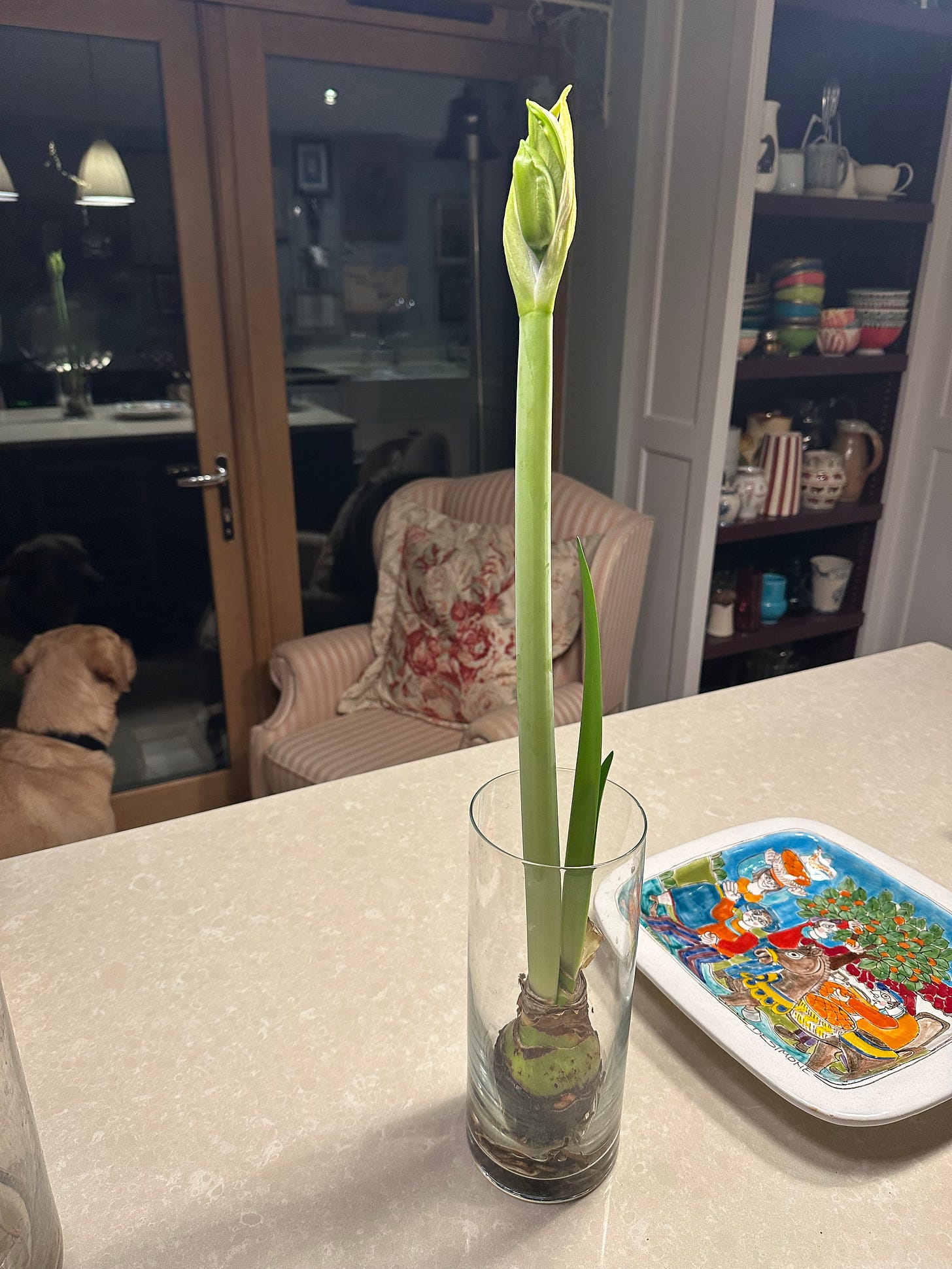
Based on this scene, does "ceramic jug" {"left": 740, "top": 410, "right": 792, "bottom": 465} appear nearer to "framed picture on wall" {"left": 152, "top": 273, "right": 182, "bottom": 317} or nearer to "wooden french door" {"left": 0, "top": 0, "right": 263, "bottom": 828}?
"wooden french door" {"left": 0, "top": 0, "right": 263, "bottom": 828}

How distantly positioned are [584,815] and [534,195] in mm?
261

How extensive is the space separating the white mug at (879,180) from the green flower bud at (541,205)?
7.50 ft

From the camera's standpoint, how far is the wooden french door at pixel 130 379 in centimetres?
191

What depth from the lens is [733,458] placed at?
7.70 feet

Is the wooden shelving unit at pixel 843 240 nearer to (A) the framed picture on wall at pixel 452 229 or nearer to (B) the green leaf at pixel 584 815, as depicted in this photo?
(A) the framed picture on wall at pixel 452 229

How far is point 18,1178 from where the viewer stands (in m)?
0.40

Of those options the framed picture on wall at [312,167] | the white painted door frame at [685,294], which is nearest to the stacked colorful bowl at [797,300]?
the white painted door frame at [685,294]

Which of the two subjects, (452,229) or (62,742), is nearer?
(62,742)

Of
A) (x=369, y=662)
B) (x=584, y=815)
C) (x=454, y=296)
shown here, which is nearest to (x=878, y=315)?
(x=454, y=296)

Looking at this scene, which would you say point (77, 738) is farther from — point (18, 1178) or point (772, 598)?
point (772, 598)

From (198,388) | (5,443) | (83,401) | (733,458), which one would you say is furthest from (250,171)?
(733,458)

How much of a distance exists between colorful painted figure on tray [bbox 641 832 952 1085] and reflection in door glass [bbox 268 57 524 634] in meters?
1.85

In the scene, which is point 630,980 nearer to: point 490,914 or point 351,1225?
point 490,914

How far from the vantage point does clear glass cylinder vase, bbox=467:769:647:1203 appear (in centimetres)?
45
